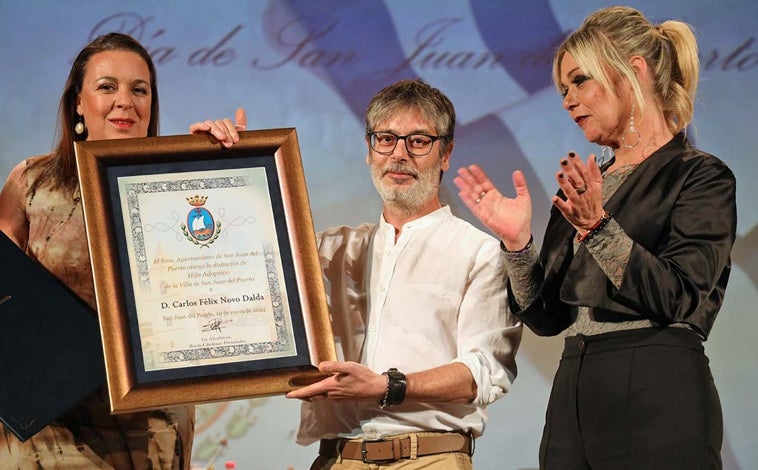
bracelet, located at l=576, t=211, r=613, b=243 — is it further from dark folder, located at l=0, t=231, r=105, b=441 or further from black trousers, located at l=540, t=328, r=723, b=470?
dark folder, located at l=0, t=231, r=105, b=441

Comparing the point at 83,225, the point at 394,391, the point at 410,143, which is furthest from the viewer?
the point at 410,143

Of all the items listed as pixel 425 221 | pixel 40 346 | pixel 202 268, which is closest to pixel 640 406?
pixel 425 221

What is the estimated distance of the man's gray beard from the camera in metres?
2.62

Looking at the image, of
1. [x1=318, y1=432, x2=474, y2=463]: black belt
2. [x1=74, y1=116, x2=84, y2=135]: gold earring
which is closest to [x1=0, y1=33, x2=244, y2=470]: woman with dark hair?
[x1=74, y1=116, x2=84, y2=135]: gold earring

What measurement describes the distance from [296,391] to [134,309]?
0.40 metres

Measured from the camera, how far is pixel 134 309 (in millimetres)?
2336

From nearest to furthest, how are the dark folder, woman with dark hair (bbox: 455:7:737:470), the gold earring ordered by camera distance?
1. woman with dark hair (bbox: 455:7:737:470)
2. the dark folder
3. the gold earring

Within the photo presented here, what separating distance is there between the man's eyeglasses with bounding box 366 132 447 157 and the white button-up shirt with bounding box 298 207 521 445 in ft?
0.53

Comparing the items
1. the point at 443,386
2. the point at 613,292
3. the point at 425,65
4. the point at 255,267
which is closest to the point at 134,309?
the point at 255,267

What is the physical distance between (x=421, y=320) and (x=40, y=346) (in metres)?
0.86

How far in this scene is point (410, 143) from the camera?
2.63 metres

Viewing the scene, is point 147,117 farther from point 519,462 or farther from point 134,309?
point 519,462

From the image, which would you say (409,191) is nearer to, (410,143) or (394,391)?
(410,143)
